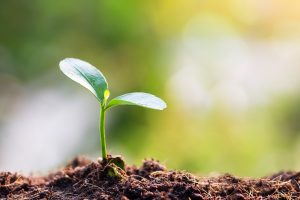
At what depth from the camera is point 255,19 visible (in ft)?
13.8

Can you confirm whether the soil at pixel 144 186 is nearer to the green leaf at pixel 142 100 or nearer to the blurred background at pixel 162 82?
the green leaf at pixel 142 100

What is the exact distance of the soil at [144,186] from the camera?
30.5 inches

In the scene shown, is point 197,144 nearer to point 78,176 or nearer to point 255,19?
point 255,19

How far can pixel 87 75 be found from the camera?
2.81ft

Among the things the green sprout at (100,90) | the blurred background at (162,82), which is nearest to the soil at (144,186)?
the green sprout at (100,90)

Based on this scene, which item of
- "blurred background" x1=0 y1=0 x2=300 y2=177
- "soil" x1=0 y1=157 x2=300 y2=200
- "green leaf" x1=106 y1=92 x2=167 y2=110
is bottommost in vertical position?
"soil" x1=0 y1=157 x2=300 y2=200

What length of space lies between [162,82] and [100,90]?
292cm

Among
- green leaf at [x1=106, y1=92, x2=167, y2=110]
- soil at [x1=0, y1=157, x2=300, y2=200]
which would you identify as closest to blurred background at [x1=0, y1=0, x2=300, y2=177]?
soil at [x1=0, y1=157, x2=300, y2=200]

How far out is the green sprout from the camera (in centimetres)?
80

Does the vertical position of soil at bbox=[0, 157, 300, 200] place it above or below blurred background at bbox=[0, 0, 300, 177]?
below

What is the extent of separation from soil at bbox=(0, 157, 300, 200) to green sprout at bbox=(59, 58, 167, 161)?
0.05 metres

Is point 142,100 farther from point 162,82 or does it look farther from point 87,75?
point 162,82

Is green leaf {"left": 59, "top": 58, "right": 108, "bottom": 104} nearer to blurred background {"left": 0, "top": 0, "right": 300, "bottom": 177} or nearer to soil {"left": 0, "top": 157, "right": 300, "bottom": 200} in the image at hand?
soil {"left": 0, "top": 157, "right": 300, "bottom": 200}

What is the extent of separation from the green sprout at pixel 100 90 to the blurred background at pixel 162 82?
8.68 ft
